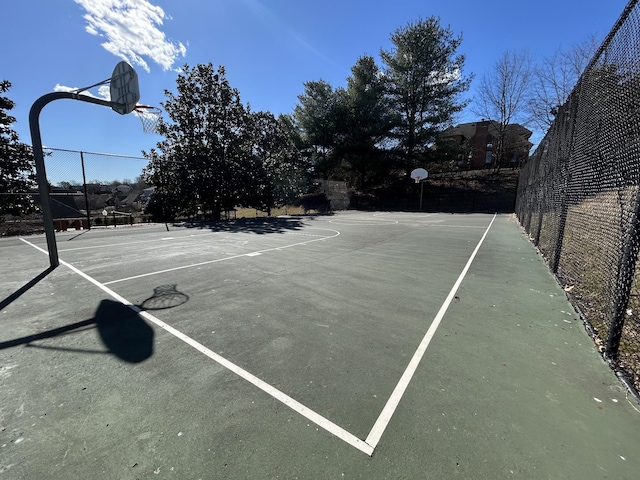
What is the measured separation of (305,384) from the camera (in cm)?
231

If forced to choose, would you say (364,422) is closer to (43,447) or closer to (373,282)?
(43,447)

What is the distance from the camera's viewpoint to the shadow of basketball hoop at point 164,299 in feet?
12.9

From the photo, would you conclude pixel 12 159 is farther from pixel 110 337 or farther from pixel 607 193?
pixel 607 193

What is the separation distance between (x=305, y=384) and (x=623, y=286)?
9.94 feet

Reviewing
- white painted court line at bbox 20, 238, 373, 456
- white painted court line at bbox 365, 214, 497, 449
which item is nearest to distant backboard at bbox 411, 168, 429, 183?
white painted court line at bbox 365, 214, 497, 449

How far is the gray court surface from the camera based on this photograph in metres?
1.66

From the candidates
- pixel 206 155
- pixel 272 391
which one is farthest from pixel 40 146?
pixel 206 155

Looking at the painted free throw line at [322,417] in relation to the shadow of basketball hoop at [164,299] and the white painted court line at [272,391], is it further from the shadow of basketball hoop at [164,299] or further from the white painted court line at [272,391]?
the shadow of basketball hoop at [164,299]

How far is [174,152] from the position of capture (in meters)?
18.2

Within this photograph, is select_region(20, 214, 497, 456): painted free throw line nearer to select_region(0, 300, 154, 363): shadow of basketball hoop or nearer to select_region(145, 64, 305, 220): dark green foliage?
select_region(0, 300, 154, 363): shadow of basketball hoop

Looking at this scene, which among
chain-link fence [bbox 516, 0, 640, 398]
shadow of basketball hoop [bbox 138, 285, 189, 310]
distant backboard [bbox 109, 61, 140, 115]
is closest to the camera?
chain-link fence [bbox 516, 0, 640, 398]

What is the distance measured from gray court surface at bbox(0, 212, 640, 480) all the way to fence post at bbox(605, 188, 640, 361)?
21 cm

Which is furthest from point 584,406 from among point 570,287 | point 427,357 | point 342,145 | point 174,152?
point 342,145

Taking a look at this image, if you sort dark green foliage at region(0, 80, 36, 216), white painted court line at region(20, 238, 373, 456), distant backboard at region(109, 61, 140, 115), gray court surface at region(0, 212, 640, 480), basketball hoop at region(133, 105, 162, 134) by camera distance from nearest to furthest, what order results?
gray court surface at region(0, 212, 640, 480) → white painted court line at region(20, 238, 373, 456) → distant backboard at region(109, 61, 140, 115) → basketball hoop at region(133, 105, 162, 134) → dark green foliage at region(0, 80, 36, 216)
